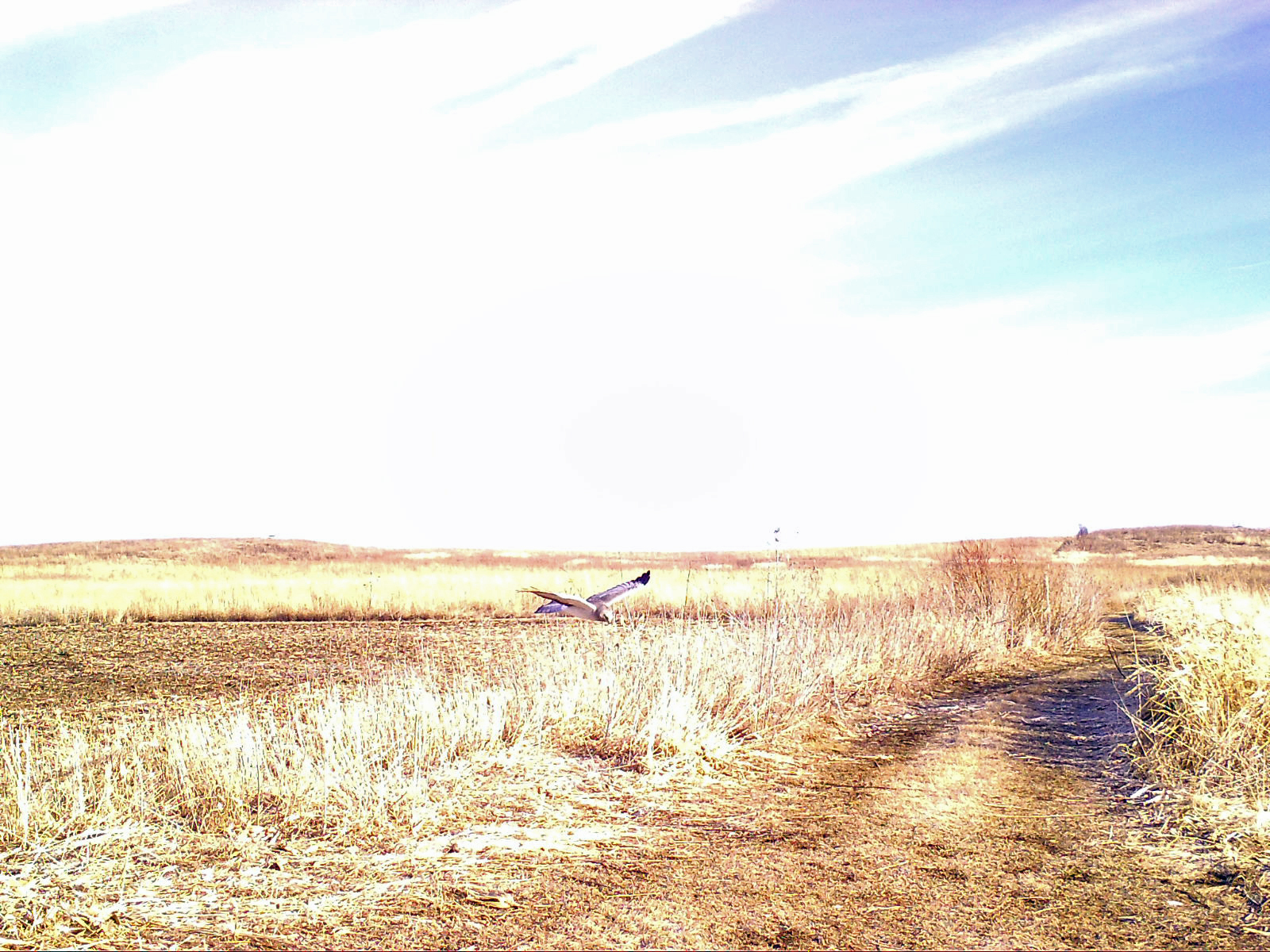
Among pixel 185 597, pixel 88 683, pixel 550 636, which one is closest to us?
pixel 88 683

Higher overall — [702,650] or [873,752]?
[702,650]

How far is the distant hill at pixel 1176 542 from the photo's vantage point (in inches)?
2035

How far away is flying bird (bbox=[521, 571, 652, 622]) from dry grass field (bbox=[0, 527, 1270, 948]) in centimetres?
90

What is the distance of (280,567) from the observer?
4547cm

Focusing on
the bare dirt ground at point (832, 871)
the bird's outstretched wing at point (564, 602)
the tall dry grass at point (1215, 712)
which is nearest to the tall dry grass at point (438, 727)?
the bare dirt ground at point (832, 871)

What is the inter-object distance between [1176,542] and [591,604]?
190ft

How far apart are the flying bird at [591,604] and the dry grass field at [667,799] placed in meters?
0.90

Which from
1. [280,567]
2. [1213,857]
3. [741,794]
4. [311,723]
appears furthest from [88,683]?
[280,567]

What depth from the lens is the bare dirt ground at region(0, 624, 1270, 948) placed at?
14.0ft

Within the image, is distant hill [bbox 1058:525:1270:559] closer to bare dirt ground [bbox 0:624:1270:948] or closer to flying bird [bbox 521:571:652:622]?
bare dirt ground [bbox 0:624:1270:948]

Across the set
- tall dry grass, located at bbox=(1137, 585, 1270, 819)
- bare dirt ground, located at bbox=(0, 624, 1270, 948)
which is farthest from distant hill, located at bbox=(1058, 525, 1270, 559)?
bare dirt ground, located at bbox=(0, 624, 1270, 948)

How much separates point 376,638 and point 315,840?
11876 millimetres

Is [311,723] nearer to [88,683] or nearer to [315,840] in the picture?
[315,840]

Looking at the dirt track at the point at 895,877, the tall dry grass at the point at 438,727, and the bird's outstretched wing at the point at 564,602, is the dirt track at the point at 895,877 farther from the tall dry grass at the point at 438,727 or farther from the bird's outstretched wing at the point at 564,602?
the bird's outstretched wing at the point at 564,602
